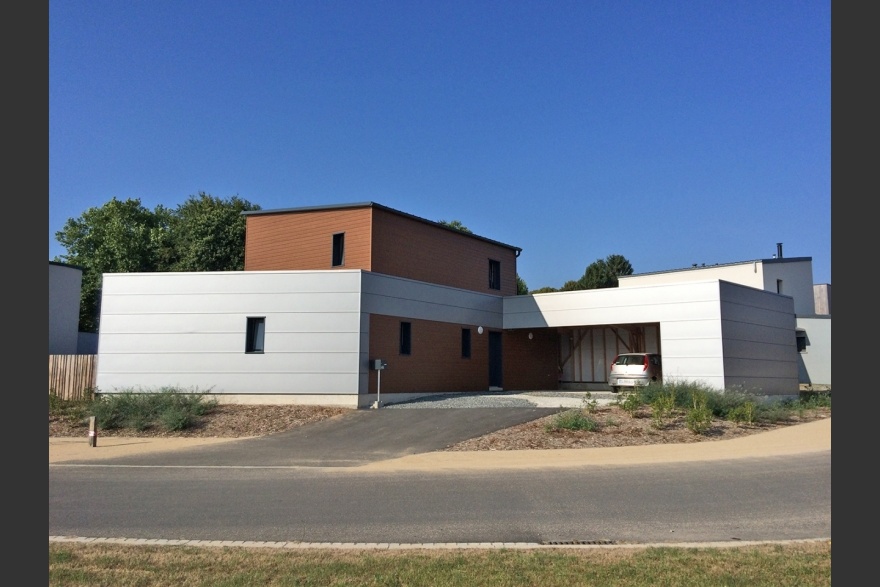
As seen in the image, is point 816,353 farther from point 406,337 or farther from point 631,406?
point 406,337

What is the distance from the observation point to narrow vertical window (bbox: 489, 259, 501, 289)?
30875mm

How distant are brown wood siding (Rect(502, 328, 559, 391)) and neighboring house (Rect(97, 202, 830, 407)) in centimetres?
9

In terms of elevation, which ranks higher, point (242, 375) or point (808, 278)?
point (808, 278)

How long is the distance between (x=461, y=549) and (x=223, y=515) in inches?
136

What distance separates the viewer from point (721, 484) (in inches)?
416

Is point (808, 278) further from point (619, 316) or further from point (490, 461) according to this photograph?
point (490, 461)

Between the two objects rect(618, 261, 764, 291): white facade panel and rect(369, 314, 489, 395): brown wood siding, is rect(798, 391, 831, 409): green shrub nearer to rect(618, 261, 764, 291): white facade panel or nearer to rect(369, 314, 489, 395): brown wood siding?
rect(618, 261, 764, 291): white facade panel

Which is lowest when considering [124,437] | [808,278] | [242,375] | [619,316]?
[124,437]

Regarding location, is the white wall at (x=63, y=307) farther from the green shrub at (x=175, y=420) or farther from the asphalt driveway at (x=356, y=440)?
the asphalt driveway at (x=356, y=440)

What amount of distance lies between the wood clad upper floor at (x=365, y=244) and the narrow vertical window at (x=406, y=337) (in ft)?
7.93

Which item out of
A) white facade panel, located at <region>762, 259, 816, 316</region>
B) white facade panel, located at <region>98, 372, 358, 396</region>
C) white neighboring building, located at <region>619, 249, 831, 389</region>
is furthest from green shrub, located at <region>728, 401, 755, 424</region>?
white facade panel, located at <region>762, 259, 816, 316</region>

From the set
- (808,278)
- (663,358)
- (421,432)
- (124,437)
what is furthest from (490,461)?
(808,278)

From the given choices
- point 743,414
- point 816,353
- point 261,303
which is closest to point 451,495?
point 743,414

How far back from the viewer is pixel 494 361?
95.6 ft
